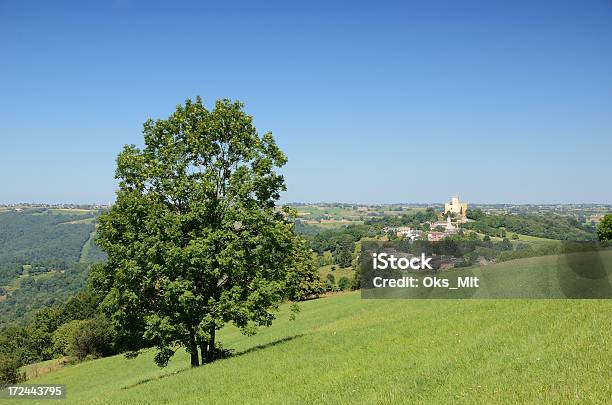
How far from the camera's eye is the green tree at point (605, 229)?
9081 centimetres

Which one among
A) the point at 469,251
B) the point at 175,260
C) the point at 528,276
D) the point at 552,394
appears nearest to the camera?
the point at 552,394

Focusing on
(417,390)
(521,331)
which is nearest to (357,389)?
(417,390)

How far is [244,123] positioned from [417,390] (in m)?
16.4

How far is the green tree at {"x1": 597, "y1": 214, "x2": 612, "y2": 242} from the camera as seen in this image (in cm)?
9081

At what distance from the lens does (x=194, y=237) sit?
69.5 feet

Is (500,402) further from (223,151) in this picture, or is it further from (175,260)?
(223,151)

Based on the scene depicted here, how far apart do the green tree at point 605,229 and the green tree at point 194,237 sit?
88.4 m

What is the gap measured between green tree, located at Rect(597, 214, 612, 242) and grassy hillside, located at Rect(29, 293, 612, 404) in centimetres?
8214

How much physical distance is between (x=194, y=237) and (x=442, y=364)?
12214 millimetres

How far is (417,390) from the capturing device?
36.7ft

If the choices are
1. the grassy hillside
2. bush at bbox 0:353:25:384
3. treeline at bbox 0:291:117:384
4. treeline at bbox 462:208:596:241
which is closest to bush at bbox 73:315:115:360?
treeline at bbox 0:291:117:384

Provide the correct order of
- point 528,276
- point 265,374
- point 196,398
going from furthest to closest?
point 528,276, point 265,374, point 196,398

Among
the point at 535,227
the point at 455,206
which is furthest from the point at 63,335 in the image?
the point at 455,206

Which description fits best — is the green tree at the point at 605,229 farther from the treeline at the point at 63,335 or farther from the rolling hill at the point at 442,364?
the treeline at the point at 63,335
